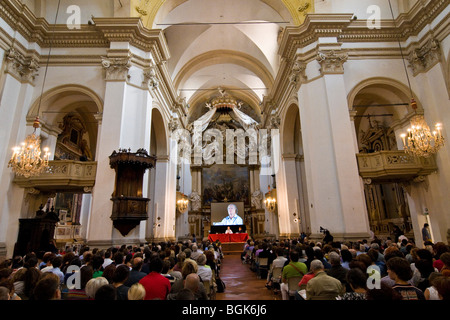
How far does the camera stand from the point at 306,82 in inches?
416

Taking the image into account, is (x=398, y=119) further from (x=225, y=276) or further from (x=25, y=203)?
(x=25, y=203)

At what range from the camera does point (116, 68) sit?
10047 mm

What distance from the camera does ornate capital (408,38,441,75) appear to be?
941 cm

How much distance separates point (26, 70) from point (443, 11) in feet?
48.3

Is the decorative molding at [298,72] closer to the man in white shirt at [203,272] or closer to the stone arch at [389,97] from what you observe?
the stone arch at [389,97]

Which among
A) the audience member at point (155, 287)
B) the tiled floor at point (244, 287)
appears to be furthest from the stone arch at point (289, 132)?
the audience member at point (155, 287)

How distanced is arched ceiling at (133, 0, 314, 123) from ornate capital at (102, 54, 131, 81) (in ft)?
7.56

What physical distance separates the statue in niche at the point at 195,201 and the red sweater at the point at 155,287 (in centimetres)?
1878

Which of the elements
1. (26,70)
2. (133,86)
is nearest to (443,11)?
(133,86)

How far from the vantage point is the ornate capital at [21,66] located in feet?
30.5

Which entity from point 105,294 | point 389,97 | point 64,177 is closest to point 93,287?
point 105,294

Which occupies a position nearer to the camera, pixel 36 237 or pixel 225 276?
pixel 225 276
